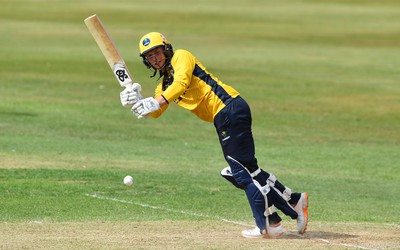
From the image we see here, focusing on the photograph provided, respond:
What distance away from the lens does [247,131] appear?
37.7 ft

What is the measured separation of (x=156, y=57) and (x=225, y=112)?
1023 millimetres

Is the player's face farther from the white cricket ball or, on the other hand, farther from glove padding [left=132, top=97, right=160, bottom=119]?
the white cricket ball

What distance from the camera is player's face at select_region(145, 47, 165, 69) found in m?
11.5

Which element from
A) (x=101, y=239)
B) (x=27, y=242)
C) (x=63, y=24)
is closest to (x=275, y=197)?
(x=101, y=239)

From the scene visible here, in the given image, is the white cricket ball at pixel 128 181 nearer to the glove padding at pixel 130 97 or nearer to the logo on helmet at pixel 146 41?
the glove padding at pixel 130 97

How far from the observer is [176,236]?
11.5 m

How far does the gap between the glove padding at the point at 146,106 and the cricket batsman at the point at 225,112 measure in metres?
0.12

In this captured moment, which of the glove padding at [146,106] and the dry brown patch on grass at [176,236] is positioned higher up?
the glove padding at [146,106]

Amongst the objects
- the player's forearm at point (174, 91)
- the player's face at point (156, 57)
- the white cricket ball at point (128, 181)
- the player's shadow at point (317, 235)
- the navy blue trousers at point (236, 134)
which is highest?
the player's face at point (156, 57)

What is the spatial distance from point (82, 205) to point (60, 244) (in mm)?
3039

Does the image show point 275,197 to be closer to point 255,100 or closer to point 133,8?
point 255,100

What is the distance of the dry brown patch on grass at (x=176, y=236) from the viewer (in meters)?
10.9

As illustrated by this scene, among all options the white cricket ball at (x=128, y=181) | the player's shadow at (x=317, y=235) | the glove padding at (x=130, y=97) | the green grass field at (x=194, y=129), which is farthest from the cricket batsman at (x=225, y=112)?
the white cricket ball at (x=128, y=181)

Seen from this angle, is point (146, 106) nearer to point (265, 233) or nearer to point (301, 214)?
point (265, 233)
